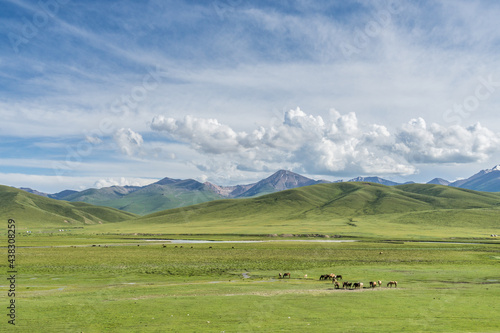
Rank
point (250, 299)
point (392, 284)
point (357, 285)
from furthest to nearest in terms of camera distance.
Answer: point (392, 284) < point (357, 285) < point (250, 299)

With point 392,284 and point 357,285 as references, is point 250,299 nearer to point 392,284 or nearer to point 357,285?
point 357,285

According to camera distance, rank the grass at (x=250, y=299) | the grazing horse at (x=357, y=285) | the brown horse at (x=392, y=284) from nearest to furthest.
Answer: the grass at (x=250, y=299), the grazing horse at (x=357, y=285), the brown horse at (x=392, y=284)

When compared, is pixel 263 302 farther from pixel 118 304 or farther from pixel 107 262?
pixel 107 262

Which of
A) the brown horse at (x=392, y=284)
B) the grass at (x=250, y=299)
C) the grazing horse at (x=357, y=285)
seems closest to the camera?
the grass at (x=250, y=299)

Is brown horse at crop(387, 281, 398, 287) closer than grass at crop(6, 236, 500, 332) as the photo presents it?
No

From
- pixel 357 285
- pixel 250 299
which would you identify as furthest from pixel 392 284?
pixel 250 299

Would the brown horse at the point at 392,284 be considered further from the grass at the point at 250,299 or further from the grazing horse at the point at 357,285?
the grazing horse at the point at 357,285

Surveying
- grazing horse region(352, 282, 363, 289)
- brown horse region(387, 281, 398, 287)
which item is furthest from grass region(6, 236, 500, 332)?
grazing horse region(352, 282, 363, 289)

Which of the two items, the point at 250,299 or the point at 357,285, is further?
the point at 357,285

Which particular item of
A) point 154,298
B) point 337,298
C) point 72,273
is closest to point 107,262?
point 72,273

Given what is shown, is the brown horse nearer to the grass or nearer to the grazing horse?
the grass

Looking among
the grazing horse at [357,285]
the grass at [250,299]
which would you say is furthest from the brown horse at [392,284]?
the grazing horse at [357,285]

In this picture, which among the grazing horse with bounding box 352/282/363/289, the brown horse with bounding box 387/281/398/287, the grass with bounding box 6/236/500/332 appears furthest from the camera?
the brown horse with bounding box 387/281/398/287

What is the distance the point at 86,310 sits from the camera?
95.6ft
